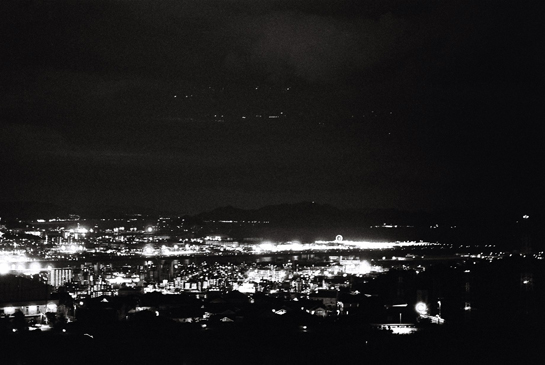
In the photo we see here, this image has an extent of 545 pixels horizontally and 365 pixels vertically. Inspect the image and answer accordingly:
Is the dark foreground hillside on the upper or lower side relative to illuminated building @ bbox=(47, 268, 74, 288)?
lower

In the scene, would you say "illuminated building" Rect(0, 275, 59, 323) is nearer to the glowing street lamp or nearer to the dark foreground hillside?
the dark foreground hillside

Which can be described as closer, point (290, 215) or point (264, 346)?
point (264, 346)

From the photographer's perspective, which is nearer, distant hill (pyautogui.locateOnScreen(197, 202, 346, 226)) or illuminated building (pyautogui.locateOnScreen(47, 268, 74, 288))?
illuminated building (pyautogui.locateOnScreen(47, 268, 74, 288))

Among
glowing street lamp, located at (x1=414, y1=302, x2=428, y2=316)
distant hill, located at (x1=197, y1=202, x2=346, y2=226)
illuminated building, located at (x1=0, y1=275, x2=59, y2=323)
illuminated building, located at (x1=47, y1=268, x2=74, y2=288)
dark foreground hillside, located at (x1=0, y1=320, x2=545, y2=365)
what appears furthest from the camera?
distant hill, located at (x1=197, y1=202, x2=346, y2=226)

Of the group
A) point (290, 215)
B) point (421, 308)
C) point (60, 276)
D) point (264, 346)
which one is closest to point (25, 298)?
point (264, 346)

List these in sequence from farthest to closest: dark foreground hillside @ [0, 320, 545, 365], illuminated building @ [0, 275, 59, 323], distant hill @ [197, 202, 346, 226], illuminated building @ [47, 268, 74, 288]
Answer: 1. distant hill @ [197, 202, 346, 226]
2. illuminated building @ [47, 268, 74, 288]
3. illuminated building @ [0, 275, 59, 323]
4. dark foreground hillside @ [0, 320, 545, 365]

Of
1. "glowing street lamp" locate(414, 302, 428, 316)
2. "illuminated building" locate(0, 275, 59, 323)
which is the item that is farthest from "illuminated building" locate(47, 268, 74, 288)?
"glowing street lamp" locate(414, 302, 428, 316)

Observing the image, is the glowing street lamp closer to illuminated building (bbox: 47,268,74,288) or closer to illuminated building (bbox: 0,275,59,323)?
illuminated building (bbox: 0,275,59,323)

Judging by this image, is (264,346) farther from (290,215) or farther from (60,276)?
(290,215)

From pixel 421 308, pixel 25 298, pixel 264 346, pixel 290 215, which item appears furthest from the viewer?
pixel 290 215

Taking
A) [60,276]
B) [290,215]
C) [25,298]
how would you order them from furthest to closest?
[290,215] → [60,276] → [25,298]

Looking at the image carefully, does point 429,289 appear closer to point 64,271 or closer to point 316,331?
point 316,331
